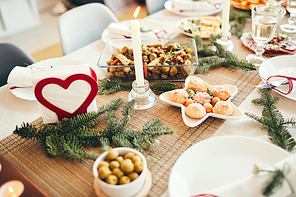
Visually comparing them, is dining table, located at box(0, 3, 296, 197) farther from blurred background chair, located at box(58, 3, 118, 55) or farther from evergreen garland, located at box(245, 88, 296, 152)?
blurred background chair, located at box(58, 3, 118, 55)

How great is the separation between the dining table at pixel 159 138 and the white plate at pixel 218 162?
49mm

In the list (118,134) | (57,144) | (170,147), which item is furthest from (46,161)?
(170,147)

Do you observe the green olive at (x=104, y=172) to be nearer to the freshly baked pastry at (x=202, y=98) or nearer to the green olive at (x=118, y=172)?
the green olive at (x=118, y=172)

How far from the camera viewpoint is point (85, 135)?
0.71m

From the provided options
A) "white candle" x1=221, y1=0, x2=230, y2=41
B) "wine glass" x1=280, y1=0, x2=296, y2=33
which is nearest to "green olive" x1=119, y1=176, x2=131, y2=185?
"white candle" x1=221, y1=0, x2=230, y2=41

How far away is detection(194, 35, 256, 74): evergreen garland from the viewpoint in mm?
1012

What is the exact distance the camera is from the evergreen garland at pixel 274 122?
659mm

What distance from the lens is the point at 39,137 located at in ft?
2.34

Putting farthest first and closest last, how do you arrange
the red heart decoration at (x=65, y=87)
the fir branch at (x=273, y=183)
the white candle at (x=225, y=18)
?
the white candle at (x=225, y=18), the red heart decoration at (x=65, y=87), the fir branch at (x=273, y=183)

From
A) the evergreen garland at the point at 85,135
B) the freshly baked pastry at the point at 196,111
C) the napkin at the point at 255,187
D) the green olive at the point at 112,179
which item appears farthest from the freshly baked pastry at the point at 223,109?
the green olive at the point at 112,179

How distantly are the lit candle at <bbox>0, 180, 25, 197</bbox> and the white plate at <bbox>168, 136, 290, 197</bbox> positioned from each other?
1.00 feet

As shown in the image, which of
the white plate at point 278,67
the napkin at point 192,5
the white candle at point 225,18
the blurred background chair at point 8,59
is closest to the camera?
the white plate at point 278,67

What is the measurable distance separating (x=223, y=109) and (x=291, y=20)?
92cm

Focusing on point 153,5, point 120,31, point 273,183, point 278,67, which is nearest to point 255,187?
point 273,183
